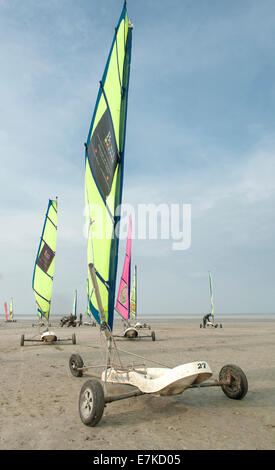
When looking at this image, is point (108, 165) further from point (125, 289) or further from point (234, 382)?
point (125, 289)

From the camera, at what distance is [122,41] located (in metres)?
6.00

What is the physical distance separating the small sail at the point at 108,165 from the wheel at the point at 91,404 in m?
1.48

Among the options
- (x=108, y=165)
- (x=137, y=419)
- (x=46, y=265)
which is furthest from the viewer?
(x=46, y=265)

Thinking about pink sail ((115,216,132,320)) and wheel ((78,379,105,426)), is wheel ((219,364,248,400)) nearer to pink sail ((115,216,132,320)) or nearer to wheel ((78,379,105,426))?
wheel ((78,379,105,426))

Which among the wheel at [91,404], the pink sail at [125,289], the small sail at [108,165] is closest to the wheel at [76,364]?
the small sail at [108,165]

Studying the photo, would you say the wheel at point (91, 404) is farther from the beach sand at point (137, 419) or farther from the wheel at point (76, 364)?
the wheel at point (76, 364)

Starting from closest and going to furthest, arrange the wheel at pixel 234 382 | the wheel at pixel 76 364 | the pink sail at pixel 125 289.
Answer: the wheel at pixel 234 382
the wheel at pixel 76 364
the pink sail at pixel 125 289

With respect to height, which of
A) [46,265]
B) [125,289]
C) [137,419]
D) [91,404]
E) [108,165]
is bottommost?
[137,419]

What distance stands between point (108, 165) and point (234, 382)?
4.12 m

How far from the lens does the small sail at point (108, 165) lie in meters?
5.41

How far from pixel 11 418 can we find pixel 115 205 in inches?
132

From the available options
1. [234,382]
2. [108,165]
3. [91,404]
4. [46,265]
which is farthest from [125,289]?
[91,404]

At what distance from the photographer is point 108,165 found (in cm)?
574
